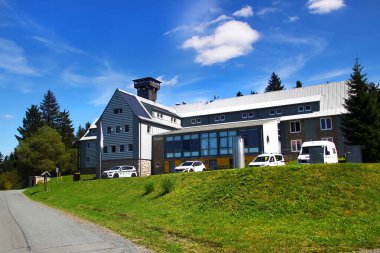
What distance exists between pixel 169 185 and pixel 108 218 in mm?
5174

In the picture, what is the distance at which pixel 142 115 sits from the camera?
50.0 metres

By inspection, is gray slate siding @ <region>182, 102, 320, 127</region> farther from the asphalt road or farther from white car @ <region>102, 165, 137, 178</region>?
the asphalt road

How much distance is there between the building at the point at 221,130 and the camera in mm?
44594

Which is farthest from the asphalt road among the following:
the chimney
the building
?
the chimney

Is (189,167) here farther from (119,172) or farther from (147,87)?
(147,87)

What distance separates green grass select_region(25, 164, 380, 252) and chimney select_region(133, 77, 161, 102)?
41.7 meters

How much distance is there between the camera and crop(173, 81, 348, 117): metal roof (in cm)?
4847

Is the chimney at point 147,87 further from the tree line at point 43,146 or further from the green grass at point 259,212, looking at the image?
the green grass at point 259,212

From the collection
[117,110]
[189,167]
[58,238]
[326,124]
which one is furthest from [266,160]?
[117,110]

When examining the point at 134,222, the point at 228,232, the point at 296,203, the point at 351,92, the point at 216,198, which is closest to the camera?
the point at 228,232

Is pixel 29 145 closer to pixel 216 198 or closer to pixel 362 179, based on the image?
pixel 216 198

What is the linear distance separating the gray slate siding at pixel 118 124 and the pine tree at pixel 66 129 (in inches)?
1778

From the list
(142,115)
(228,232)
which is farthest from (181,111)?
(228,232)

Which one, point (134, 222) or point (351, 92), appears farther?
point (351, 92)
